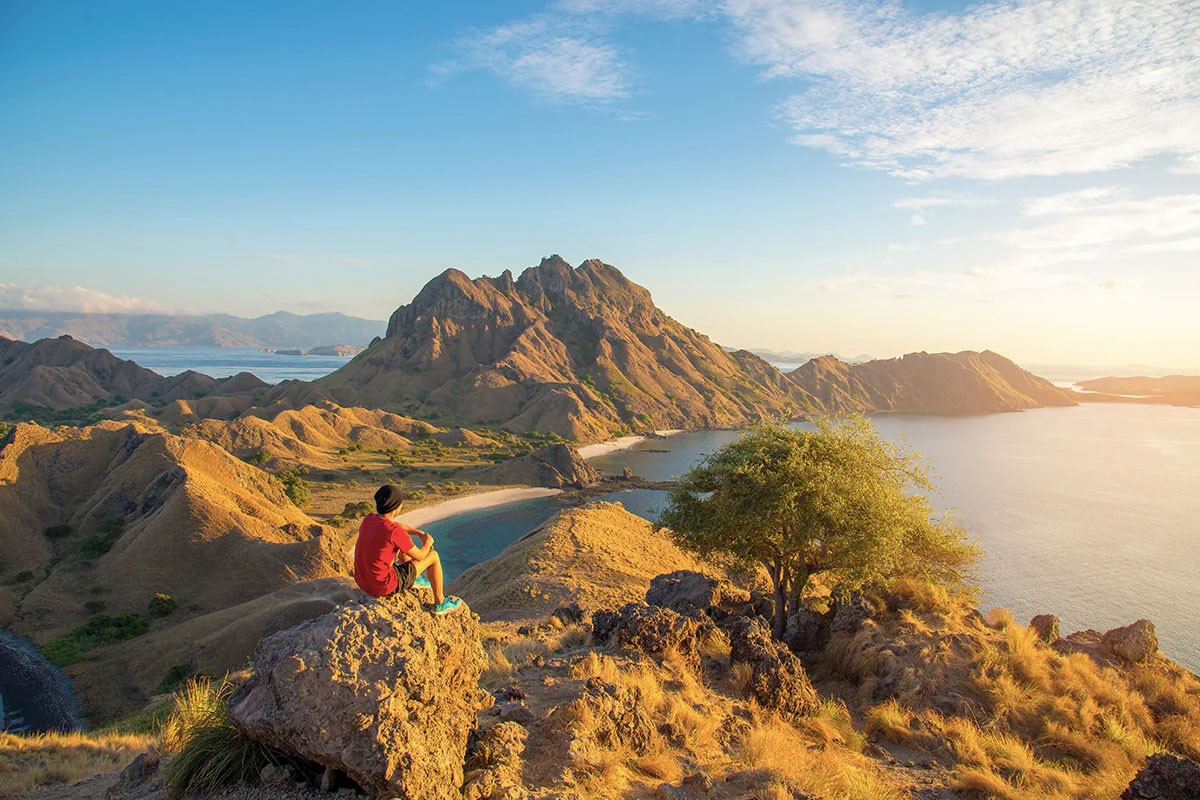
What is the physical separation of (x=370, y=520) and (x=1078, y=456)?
482ft

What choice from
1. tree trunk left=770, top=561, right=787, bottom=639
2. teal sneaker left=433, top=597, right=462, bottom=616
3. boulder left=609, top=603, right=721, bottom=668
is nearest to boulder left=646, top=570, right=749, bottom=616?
tree trunk left=770, top=561, right=787, bottom=639

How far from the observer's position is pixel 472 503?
251 ft

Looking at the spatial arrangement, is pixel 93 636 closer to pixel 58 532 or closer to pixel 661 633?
pixel 58 532

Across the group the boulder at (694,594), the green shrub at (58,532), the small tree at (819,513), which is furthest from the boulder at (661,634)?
the green shrub at (58,532)

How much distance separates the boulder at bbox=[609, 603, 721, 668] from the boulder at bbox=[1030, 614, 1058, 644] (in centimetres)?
1102

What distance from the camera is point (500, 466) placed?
298 feet

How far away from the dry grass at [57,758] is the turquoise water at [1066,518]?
1251 inches

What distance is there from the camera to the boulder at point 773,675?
1223 centimetres

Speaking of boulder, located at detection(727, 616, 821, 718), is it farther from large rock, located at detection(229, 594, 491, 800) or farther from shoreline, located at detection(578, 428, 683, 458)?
shoreline, located at detection(578, 428, 683, 458)

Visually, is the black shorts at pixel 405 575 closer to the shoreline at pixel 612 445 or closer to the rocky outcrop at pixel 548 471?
the rocky outcrop at pixel 548 471

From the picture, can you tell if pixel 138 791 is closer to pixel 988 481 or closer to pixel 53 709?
pixel 53 709

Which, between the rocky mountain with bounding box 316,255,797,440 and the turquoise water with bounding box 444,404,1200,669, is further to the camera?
the rocky mountain with bounding box 316,255,797,440

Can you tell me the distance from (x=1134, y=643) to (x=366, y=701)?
19869mm

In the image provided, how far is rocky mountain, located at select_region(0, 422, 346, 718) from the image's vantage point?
3166 centimetres
